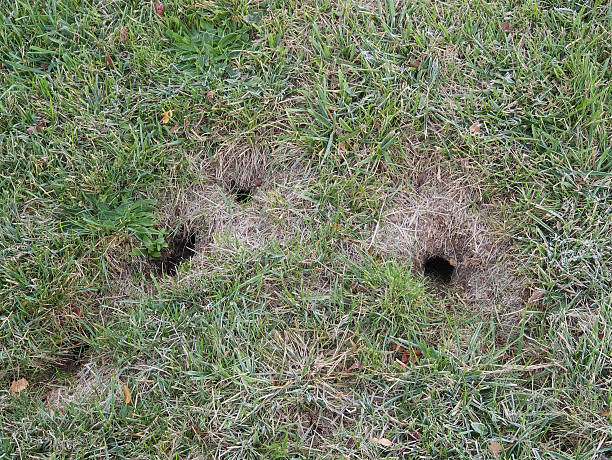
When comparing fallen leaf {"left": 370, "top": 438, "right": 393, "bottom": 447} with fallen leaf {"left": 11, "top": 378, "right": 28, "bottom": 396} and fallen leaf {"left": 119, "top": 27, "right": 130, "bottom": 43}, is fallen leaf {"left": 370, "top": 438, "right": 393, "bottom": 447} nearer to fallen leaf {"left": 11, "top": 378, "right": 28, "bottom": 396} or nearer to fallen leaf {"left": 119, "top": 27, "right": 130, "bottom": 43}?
fallen leaf {"left": 11, "top": 378, "right": 28, "bottom": 396}

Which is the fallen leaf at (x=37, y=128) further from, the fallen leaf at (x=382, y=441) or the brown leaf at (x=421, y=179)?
the fallen leaf at (x=382, y=441)

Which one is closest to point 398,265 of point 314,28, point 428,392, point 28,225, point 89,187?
point 428,392

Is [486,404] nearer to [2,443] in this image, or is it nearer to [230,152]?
[230,152]

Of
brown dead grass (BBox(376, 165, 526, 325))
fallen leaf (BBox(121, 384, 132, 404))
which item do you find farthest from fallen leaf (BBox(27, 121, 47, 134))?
brown dead grass (BBox(376, 165, 526, 325))

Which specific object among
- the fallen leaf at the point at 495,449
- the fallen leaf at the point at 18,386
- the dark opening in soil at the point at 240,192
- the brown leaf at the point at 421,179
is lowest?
the fallen leaf at the point at 18,386

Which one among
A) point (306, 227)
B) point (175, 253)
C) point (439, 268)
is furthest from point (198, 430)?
point (439, 268)

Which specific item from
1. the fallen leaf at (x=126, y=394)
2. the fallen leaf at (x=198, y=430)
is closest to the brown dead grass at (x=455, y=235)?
the fallen leaf at (x=198, y=430)
